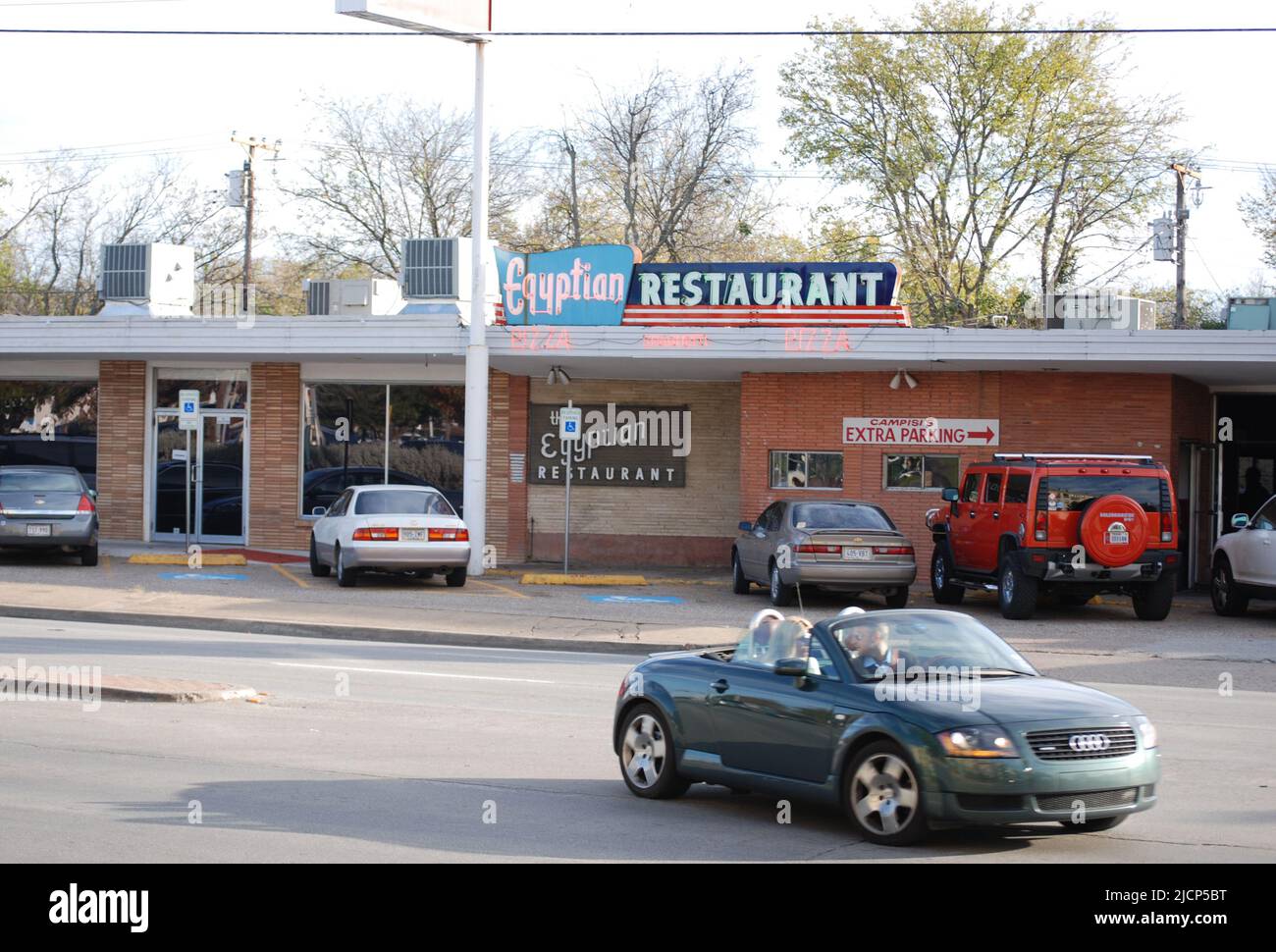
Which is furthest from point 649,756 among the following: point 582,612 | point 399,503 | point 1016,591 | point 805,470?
point 805,470

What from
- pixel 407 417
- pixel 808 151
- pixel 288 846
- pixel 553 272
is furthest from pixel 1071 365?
pixel 808 151

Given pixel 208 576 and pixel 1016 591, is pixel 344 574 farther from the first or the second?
pixel 1016 591

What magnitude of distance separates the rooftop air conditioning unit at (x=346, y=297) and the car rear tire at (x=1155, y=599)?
53.5 feet

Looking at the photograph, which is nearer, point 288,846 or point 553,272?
point 288,846

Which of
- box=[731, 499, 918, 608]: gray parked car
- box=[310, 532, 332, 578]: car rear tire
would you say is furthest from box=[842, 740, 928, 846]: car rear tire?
box=[310, 532, 332, 578]: car rear tire

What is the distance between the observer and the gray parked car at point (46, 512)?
24516 mm

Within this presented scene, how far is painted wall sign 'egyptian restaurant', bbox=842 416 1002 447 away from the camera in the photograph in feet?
86.0

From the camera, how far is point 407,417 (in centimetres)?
2938

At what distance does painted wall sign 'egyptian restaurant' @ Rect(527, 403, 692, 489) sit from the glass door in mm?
6036

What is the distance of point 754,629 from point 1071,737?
211cm

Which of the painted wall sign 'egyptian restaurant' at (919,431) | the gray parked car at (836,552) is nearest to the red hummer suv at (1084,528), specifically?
the gray parked car at (836,552)

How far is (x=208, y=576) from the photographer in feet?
79.5

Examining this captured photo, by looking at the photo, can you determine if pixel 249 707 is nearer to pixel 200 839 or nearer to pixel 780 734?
pixel 200 839

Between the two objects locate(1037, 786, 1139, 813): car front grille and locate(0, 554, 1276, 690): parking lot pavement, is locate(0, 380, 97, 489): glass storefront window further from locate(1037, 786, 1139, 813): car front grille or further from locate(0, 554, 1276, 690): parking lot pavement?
locate(1037, 786, 1139, 813): car front grille
